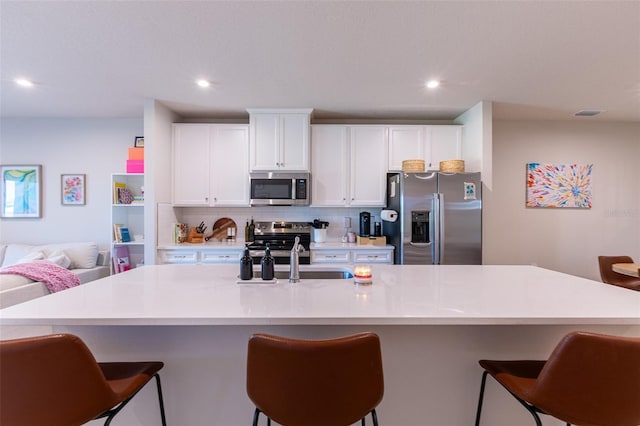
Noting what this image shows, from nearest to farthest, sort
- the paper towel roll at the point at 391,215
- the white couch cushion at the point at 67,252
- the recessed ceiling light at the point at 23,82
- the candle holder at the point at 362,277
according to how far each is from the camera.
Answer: the candle holder at the point at 362,277
the recessed ceiling light at the point at 23,82
the paper towel roll at the point at 391,215
the white couch cushion at the point at 67,252

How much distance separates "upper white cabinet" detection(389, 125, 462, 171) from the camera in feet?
12.4

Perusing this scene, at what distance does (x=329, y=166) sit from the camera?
3.79 meters

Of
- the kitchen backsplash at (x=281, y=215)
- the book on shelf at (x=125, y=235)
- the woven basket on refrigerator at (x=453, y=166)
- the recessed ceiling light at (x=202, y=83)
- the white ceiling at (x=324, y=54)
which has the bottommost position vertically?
the book on shelf at (x=125, y=235)

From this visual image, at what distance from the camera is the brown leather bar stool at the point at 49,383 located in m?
0.87

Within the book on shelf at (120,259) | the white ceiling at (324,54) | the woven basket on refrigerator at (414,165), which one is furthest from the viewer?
the book on shelf at (120,259)

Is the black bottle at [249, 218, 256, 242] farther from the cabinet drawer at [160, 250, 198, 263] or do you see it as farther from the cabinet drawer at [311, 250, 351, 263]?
the cabinet drawer at [311, 250, 351, 263]

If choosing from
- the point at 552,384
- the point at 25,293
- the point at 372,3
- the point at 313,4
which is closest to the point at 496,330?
the point at 552,384

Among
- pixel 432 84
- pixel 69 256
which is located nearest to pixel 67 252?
pixel 69 256

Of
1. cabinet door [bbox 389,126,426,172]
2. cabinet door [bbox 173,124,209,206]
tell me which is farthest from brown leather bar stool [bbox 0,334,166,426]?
cabinet door [bbox 389,126,426,172]

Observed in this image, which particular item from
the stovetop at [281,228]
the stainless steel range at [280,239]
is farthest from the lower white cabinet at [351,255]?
the stovetop at [281,228]

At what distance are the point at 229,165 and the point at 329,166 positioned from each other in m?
1.27

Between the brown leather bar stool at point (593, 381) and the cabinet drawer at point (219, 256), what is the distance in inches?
120

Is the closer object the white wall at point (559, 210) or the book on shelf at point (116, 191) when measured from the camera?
the book on shelf at point (116, 191)

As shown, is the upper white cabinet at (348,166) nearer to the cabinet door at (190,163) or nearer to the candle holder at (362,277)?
→ the cabinet door at (190,163)
